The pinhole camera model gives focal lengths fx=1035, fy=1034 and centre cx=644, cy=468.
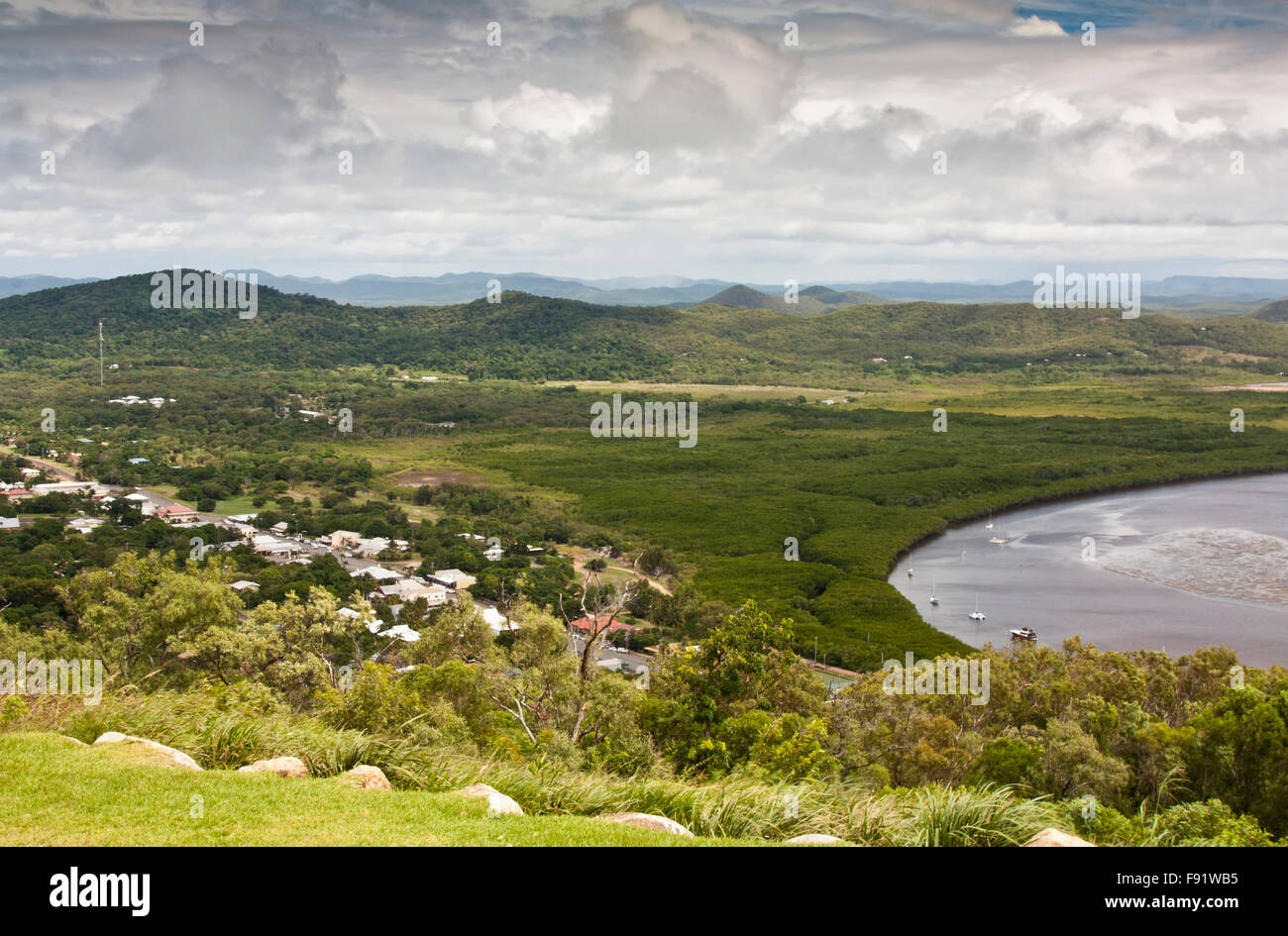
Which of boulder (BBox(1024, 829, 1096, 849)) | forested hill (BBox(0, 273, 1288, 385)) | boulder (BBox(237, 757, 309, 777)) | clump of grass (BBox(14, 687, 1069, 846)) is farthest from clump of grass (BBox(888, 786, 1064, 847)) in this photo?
forested hill (BBox(0, 273, 1288, 385))

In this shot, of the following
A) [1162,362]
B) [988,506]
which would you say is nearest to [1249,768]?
[988,506]

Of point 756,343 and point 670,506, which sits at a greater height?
point 756,343

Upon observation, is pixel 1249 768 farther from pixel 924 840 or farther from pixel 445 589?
pixel 445 589

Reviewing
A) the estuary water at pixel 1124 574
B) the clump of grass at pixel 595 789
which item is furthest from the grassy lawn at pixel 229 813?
the estuary water at pixel 1124 574

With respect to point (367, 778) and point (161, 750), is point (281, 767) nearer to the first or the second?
point (367, 778)

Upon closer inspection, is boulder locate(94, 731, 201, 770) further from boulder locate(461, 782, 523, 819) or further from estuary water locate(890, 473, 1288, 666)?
estuary water locate(890, 473, 1288, 666)

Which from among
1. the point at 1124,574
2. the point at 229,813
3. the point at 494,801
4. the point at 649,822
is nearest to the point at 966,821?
the point at 649,822
